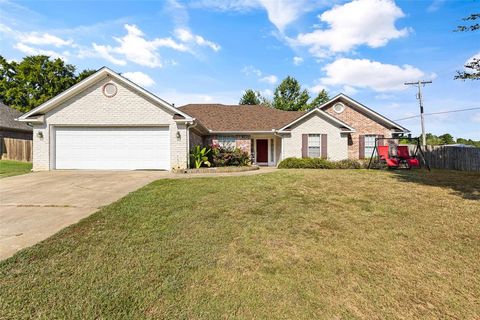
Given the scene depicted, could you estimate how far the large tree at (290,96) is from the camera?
39219 mm

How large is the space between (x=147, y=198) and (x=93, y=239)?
2.47 metres

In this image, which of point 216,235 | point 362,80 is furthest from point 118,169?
point 362,80

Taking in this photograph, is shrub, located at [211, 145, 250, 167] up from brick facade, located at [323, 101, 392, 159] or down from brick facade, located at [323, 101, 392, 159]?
down

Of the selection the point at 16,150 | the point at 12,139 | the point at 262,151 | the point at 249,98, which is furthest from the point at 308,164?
the point at 249,98

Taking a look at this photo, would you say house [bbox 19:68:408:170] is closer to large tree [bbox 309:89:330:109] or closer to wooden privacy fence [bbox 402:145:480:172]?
wooden privacy fence [bbox 402:145:480:172]

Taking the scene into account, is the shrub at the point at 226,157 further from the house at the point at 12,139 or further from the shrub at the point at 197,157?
the house at the point at 12,139

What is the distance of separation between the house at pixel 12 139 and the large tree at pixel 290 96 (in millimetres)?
32411

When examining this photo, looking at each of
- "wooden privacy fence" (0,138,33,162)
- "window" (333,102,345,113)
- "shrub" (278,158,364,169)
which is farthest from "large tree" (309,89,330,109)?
"wooden privacy fence" (0,138,33,162)

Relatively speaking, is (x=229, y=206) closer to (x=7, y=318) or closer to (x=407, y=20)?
(x=7, y=318)

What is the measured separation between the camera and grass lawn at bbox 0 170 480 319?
8.20 feet

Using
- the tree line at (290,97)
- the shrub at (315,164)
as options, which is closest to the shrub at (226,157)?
the shrub at (315,164)

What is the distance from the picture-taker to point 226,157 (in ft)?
48.5

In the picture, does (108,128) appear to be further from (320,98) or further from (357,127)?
(320,98)

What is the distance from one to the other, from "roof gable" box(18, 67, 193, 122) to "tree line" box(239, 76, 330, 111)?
2954 centimetres
